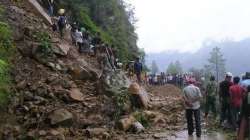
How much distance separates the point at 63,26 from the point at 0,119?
1112cm

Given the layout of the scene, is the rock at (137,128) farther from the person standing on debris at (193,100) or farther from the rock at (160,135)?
the person standing on debris at (193,100)

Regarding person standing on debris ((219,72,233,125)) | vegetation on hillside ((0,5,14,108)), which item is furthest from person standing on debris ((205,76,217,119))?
vegetation on hillside ((0,5,14,108))

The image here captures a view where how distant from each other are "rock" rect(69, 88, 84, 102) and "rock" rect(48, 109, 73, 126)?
1498mm

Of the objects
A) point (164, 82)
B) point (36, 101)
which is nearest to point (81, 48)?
point (36, 101)

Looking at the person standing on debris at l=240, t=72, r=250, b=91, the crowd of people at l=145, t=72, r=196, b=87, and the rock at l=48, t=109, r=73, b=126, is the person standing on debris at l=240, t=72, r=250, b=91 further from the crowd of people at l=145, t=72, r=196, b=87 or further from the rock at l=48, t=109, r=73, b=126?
the crowd of people at l=145, t=72, r=196, b=87

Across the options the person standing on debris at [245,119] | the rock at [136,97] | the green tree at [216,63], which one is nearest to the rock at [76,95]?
the rock at [136,97]

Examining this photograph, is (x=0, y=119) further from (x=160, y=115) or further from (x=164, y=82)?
(x=164, y=82)

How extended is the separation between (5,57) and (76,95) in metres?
2.56

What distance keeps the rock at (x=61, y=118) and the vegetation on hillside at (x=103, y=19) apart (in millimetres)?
19219

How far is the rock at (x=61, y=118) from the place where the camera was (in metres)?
13.6

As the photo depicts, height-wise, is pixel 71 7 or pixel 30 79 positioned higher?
pixel 71 7

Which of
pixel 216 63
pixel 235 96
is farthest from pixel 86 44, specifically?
pixel 216 63

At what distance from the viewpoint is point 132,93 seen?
680 inches

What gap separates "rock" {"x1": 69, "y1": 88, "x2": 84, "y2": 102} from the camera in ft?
50.7
